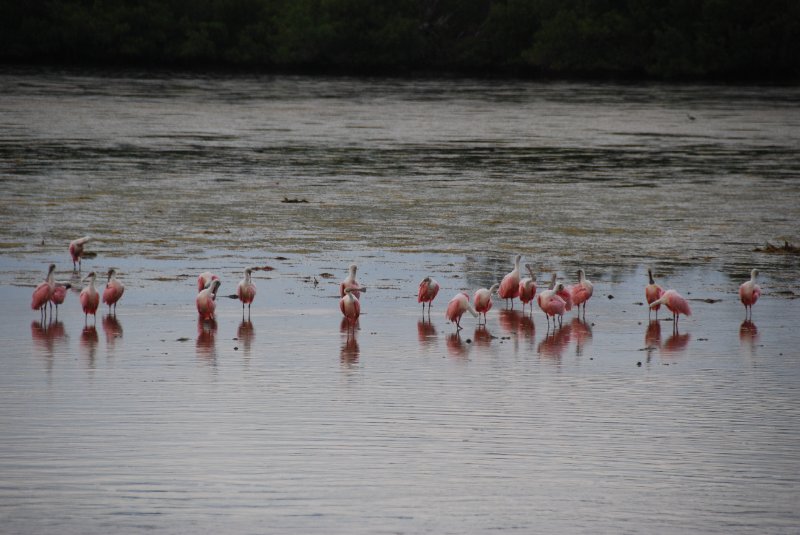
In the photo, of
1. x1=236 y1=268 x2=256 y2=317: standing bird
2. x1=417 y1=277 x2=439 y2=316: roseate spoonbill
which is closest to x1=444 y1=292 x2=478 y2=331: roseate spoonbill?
x1=417 y1=277 x2=439 y2=316: roseate spoonbill

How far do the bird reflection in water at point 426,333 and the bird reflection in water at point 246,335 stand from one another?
139cm

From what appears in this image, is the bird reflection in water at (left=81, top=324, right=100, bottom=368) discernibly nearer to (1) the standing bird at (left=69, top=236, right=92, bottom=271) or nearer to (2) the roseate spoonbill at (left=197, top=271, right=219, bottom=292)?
(2) the roseate spoonbill at (left=197, top=271, right=219, bottom=292)

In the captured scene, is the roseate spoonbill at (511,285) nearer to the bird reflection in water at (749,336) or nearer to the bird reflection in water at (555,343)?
the bird reflection in water at (555,343)

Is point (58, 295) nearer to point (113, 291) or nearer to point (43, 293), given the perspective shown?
point (43, 293)

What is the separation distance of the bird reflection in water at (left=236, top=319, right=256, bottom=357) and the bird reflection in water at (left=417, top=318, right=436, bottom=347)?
1.39m

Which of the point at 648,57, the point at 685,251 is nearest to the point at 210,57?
the point at 648,57

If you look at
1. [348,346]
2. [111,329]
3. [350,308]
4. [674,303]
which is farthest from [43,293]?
[674,303]

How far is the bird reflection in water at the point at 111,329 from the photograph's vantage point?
454 inches

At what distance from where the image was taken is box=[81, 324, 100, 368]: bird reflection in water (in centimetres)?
1096

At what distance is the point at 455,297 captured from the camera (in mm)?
12430

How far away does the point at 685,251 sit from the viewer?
54.5 feet

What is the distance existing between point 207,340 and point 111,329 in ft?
3.15

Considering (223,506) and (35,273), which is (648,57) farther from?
(223,506)

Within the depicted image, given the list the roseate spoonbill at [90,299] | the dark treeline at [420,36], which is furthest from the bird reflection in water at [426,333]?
the dark treeline at [420,36]
